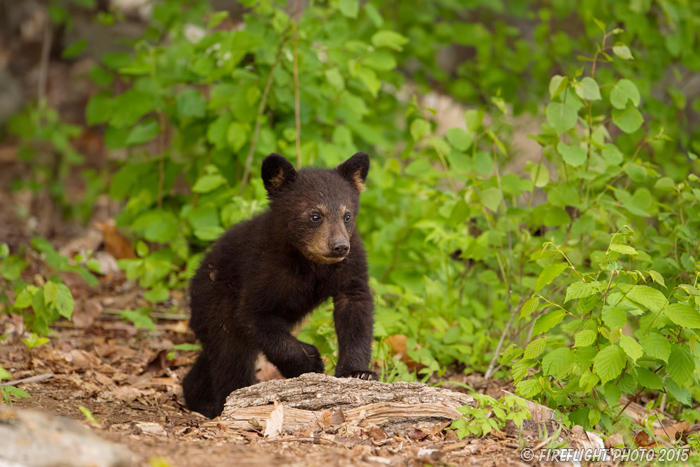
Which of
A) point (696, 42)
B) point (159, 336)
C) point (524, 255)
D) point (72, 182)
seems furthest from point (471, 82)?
point (72, 182)

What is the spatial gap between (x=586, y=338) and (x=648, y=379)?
51 centimetres

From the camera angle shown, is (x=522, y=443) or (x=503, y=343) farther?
(x=503, y=343)

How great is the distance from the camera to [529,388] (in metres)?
3.72

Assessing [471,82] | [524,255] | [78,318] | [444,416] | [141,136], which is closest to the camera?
[444,416]

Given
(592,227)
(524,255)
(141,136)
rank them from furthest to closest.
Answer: (141,136) < (524,255) < (592,227)

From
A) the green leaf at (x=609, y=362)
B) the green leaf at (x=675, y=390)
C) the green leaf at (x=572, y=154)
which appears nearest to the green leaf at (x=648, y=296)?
the green leaf at (x=609, y=362)

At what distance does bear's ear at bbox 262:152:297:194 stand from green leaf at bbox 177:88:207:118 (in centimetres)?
216

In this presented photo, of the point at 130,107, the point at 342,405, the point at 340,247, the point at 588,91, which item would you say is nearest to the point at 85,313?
the point at 130,107

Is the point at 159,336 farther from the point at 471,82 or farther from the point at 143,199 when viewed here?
the point at 471,82

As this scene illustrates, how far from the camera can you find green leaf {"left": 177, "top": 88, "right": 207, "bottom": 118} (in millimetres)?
6352

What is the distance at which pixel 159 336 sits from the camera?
20.0 ft

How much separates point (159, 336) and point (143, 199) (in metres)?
1.42

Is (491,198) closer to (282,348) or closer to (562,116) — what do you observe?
(562,116)

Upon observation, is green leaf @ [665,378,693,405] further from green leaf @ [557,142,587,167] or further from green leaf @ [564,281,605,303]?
green leaf @ [557,142,587,167]
